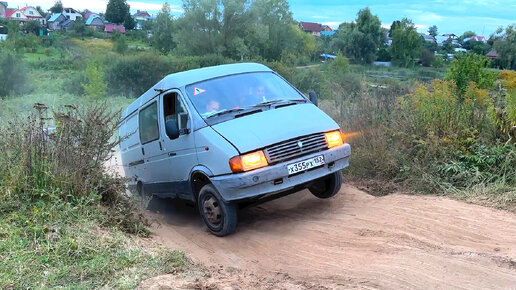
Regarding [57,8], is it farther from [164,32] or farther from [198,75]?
[198,75]

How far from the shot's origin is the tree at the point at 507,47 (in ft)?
44.8

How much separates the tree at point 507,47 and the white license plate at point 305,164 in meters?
9.54

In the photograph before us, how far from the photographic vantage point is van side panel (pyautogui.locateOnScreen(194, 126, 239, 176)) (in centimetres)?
573

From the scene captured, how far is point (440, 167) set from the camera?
7.09 metres

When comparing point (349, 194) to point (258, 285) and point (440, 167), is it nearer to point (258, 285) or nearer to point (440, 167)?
point (440, 167)

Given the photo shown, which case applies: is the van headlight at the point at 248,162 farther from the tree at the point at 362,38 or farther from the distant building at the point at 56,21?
the tree at the point at 362,38

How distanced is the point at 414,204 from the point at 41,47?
1056 inches

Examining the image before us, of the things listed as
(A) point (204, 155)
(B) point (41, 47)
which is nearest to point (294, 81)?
(B) point (41, 47)

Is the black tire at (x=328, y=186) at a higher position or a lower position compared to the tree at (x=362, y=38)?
lower

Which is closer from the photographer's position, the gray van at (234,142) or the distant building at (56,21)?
the gray van at (234,142)

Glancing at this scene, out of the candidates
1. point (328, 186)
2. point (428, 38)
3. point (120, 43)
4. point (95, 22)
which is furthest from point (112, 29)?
point (328, 186)

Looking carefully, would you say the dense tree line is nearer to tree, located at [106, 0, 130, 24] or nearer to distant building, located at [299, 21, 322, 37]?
tree, located at [106, 0, 130, 24]

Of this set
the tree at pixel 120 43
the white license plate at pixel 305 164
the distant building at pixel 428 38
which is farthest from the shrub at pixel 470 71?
the tree at pixel 120 43

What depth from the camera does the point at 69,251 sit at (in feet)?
14.1
